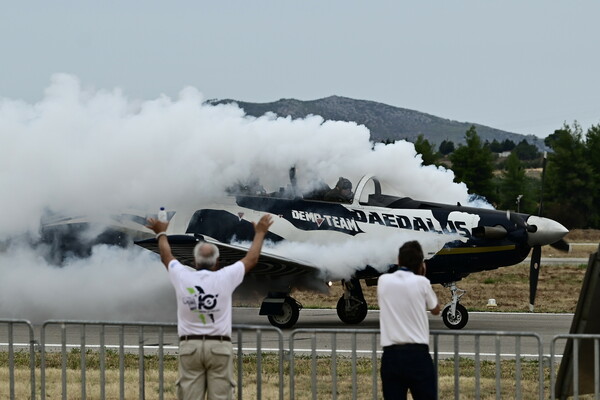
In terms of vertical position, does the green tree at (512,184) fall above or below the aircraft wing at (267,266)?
above

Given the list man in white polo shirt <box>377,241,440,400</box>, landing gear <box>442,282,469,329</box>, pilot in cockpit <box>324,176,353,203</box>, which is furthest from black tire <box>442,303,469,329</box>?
man in white polo shirt <box>377,241,440,400</box>

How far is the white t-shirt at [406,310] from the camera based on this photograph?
354 inches

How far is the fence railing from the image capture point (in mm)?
9859

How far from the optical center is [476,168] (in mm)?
88500

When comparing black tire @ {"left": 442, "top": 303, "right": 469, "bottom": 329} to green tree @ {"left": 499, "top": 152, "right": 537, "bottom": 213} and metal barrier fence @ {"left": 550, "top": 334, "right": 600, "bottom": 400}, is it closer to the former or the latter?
metal barrier fence @ {"left": 550, "top": 334, "right": 600, "bottom": 400}

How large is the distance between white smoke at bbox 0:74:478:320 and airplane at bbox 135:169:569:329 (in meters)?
0.36

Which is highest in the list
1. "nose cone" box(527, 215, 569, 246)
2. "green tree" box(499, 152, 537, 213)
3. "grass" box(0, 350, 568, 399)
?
"green tree" box(499, 152, 537, 213)

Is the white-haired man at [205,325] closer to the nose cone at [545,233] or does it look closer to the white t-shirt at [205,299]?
the white t-shirt at [205,299]

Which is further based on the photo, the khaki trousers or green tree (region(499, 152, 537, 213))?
green tree (region(499, 152, 537, 213))

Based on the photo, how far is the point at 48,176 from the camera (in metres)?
21.2

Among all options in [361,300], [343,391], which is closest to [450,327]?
[361,300]

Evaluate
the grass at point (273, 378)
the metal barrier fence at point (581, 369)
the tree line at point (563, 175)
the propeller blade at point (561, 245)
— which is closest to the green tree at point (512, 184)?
the tree line at point (563, 175)

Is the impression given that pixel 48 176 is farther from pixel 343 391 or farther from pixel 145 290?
pixel 343 391

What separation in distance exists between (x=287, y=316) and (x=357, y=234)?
204 cm
